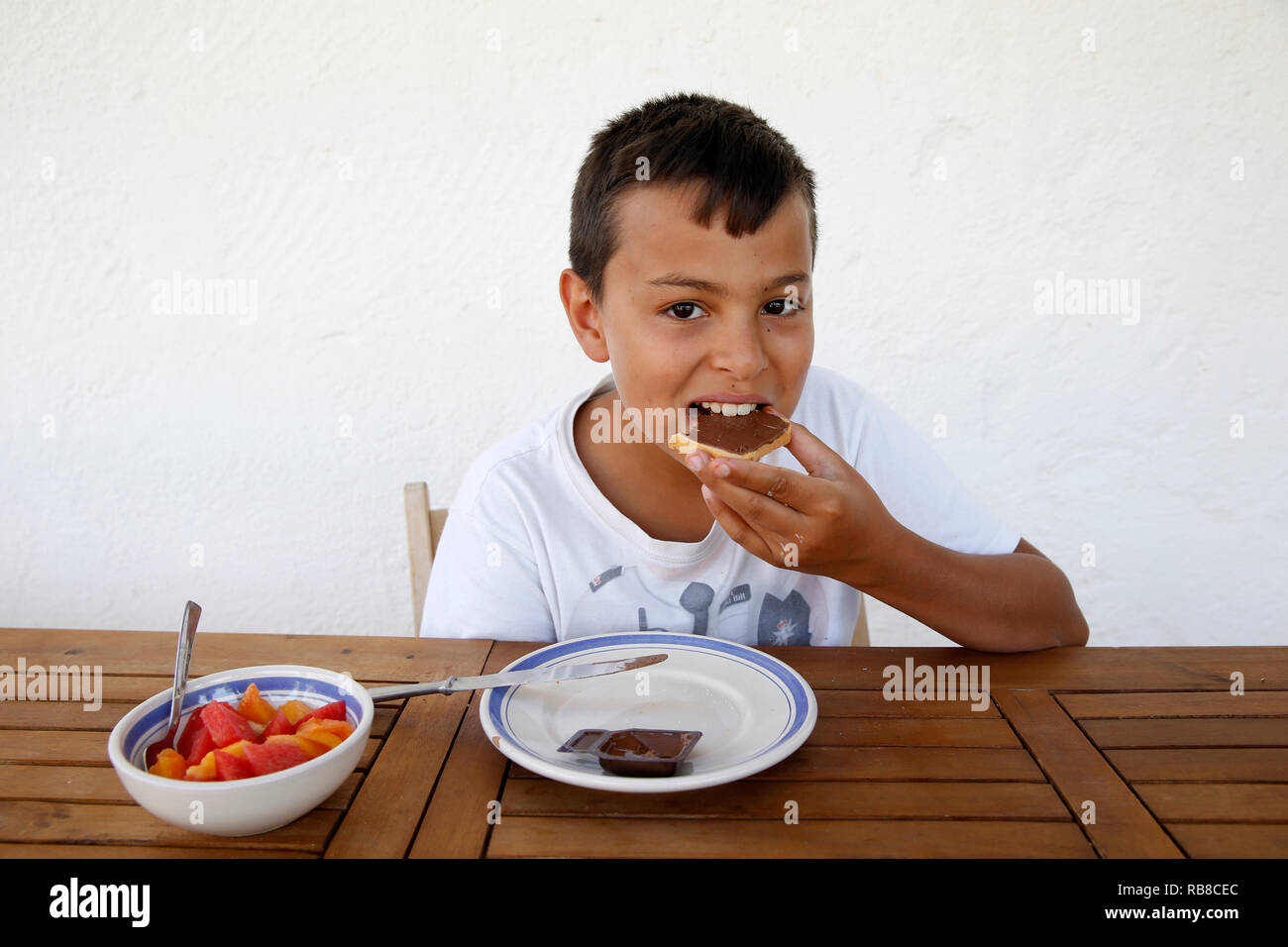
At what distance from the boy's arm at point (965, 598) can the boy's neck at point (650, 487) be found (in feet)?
1.23

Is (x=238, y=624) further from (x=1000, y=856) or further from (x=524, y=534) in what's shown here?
(x=1000, y=856)

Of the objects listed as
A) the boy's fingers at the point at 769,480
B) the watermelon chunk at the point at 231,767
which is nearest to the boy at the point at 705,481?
the boy's fingers at the point at 769,480

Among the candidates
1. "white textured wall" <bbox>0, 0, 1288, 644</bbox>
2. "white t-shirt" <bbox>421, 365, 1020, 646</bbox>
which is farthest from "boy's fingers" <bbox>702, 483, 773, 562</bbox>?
"white textured wall" <bbox>0, 0, 1288, 644</bbox>

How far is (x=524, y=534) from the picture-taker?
175 centimetres

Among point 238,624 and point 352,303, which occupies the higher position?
point 352,303

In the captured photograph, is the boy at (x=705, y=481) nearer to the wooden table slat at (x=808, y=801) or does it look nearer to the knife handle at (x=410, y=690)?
the knife handle at (x=410, y=690)

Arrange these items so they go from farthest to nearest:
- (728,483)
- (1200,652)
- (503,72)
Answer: (503,72) → (1200,652) → (728,483)

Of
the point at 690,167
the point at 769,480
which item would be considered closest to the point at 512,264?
the point at 690,167

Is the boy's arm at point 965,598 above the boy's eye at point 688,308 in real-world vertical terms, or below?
below

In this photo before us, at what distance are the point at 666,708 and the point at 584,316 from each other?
788 millimetres

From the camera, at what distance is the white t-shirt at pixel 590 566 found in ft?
5.58
